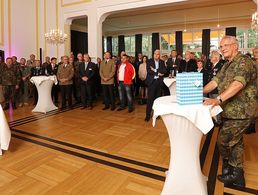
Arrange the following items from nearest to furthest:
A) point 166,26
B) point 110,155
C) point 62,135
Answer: point 110,155 < point 62,135 < point 166,26

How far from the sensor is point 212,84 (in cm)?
234

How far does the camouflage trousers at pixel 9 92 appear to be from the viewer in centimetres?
638

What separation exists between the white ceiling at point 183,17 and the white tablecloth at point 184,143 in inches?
291

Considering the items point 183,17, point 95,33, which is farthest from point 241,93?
point 183,17

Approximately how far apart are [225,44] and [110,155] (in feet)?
6.38

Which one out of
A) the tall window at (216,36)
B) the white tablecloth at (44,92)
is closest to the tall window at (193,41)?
the tall window at (216,36)

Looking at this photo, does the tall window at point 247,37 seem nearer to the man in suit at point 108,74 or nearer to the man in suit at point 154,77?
the man in suit at point 108,74

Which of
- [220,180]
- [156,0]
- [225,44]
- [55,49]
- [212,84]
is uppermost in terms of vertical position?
[156,0]

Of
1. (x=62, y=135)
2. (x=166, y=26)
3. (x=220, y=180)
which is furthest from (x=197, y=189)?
(x=166, y=26)

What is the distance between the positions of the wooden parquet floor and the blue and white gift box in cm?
93

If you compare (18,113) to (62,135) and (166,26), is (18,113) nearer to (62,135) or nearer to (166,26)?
(62,135)

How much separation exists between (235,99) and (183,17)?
34.2 ft

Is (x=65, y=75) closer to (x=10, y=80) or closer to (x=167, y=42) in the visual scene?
(x=10, y=80)

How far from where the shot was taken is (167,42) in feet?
46.9
